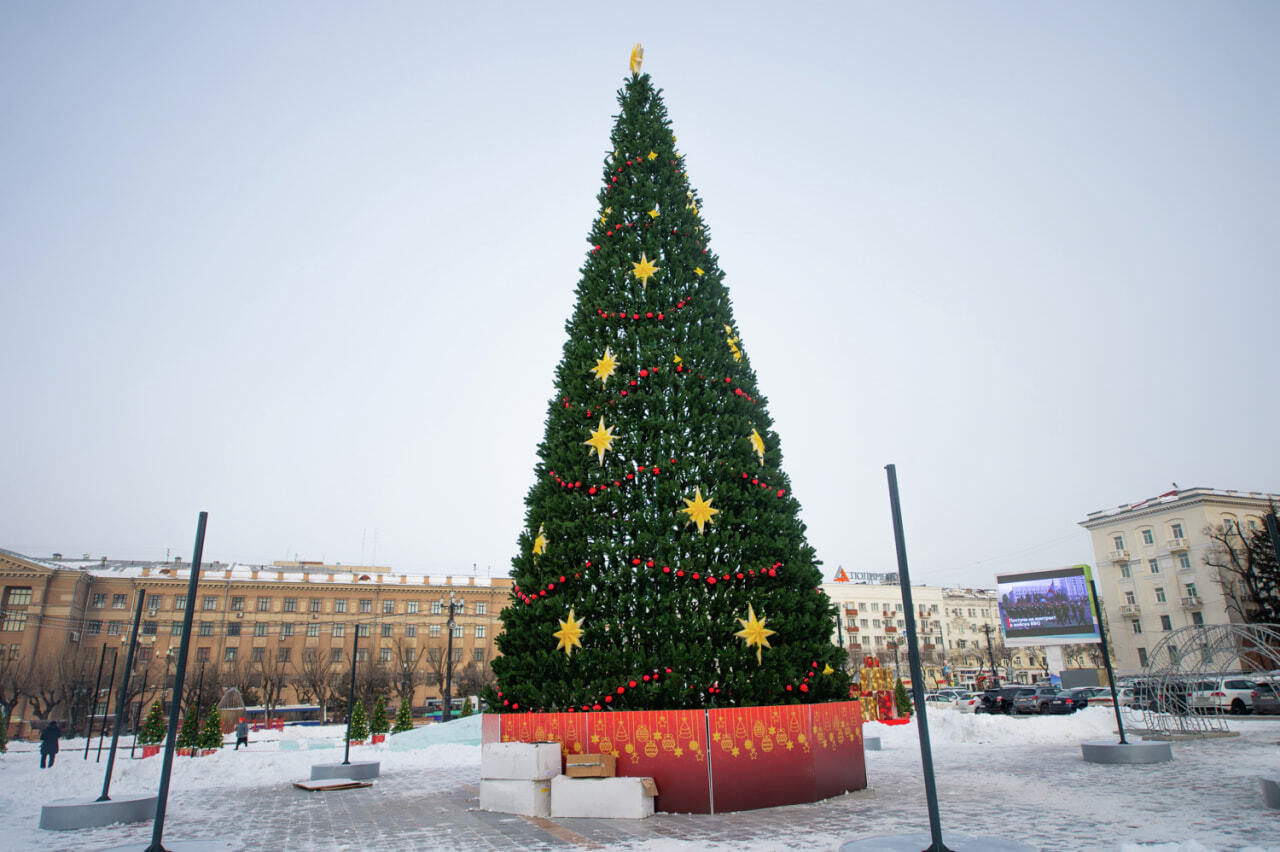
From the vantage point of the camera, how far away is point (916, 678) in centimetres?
674

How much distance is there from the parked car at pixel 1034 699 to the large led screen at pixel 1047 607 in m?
19.5

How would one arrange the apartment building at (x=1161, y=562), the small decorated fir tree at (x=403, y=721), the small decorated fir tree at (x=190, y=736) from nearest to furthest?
the small decorated fir tree at (x=190, y=736) < the small decorated fir tree at (x=403, y=721) < the apartment building at (x=1161, y=562)

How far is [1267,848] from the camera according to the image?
6.83 meters

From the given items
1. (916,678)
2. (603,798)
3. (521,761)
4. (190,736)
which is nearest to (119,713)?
(521,761)

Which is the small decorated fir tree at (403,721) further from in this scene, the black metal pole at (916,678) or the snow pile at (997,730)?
the black metal pole at (916,678)

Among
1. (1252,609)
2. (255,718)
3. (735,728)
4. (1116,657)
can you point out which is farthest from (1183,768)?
(255,718)

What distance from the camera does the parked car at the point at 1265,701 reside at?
30906mm

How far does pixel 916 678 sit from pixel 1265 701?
35668 millimetres

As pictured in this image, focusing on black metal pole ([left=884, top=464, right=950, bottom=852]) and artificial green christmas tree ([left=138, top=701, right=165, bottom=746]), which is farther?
artificial green christmas tree ([left=138, top=701, right=165, bottom=746])

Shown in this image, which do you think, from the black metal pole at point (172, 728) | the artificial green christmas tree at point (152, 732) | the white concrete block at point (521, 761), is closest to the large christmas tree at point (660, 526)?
the white concrete block at point (521, 761)

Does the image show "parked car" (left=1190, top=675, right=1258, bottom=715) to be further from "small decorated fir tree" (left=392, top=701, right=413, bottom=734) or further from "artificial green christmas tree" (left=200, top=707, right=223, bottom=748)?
"artificial green christmas tree" (left=200, top=707, right=223, bottom=748)

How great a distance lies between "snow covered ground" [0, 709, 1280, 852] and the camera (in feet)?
27.0

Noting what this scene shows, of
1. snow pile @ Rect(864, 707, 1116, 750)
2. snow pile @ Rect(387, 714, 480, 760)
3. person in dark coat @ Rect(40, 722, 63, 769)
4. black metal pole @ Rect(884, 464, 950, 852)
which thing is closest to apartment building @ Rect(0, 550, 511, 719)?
snow pile @ Rect(387, 714, 480, 760)

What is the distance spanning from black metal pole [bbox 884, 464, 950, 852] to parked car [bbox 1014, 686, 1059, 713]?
36.8m
